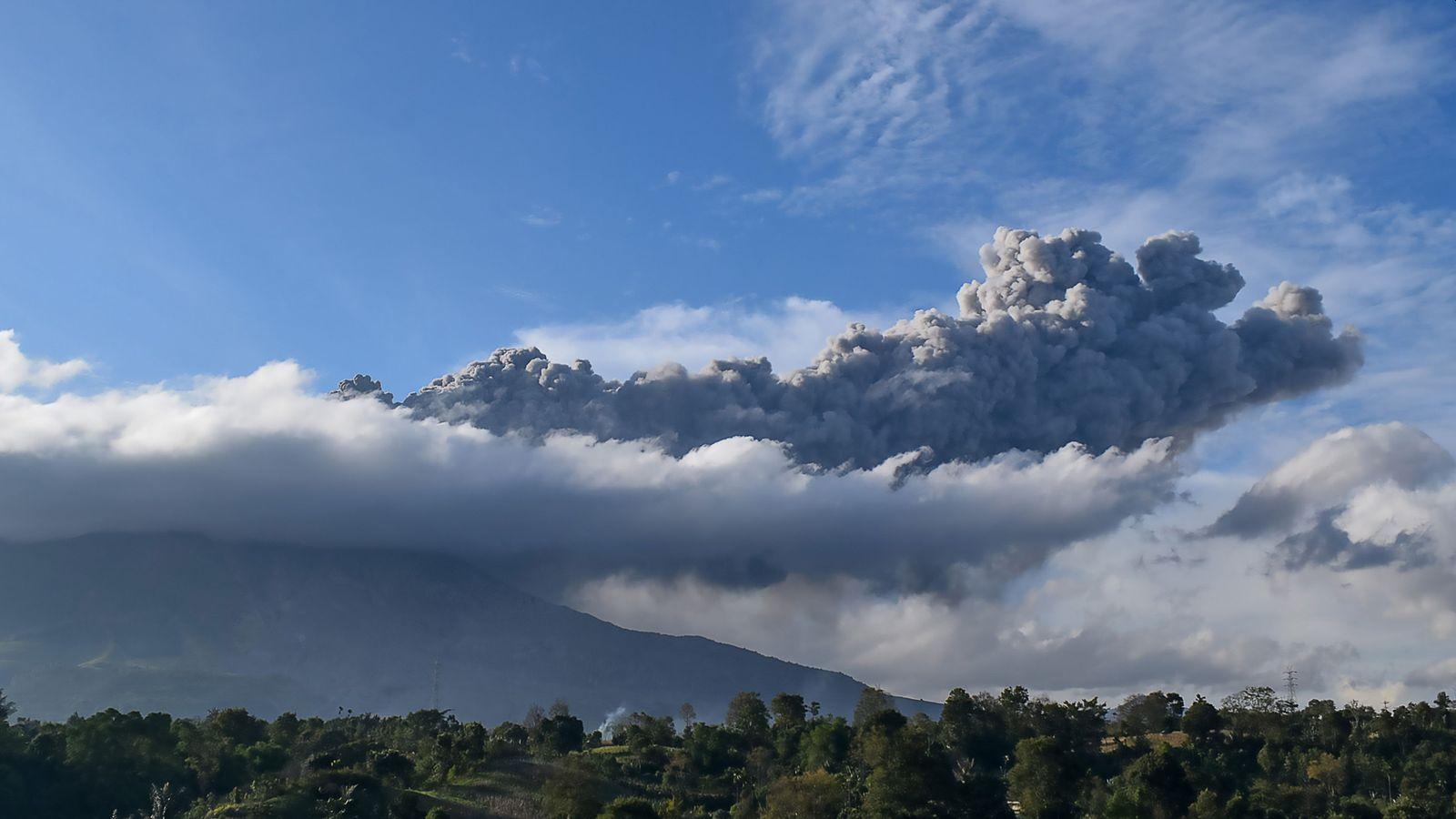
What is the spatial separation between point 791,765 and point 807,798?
2866cm

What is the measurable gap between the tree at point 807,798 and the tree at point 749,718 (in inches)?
1399

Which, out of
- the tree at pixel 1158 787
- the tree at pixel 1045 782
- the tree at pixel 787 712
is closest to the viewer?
the tree at pixel 1158 787

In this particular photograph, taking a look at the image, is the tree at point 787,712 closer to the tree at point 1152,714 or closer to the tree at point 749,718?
the tree at point 749,718

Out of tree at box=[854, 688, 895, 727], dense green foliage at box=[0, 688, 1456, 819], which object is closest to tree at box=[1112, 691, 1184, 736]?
dense green foliage at box=[0, 688, 1456, 819]

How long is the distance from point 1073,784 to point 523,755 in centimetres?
5126

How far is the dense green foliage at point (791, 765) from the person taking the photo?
93438 mm

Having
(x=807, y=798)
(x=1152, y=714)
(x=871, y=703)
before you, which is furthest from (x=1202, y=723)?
(x=807, y=798)

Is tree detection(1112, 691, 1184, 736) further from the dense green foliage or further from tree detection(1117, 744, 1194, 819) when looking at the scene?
tree detection(1117, 744, 1194, 819)

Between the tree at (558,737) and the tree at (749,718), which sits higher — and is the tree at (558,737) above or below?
below

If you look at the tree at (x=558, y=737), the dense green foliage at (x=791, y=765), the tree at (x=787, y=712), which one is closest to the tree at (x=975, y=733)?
the dense green foliage at (x=791, y=765)

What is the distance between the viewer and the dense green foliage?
93.4 m

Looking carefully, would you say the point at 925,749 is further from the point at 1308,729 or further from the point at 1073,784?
the point at 1308,729

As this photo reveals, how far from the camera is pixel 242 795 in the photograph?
9575 centimetres

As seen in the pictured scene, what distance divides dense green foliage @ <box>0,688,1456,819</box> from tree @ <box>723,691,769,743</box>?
31 centimetres
